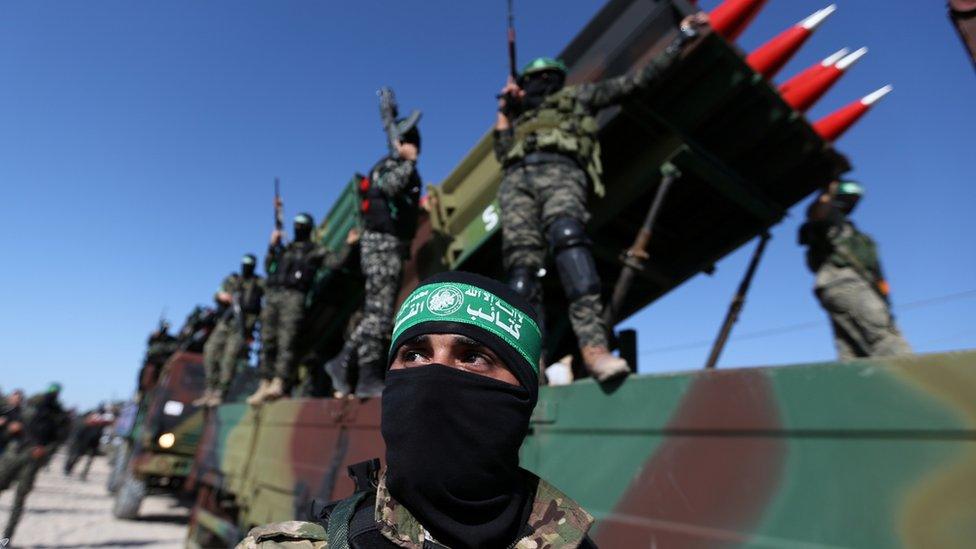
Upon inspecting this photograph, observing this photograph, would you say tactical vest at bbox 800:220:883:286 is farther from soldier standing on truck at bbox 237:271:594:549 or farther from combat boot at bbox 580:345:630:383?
soldier standing on truck at bbox 237:271:594:549

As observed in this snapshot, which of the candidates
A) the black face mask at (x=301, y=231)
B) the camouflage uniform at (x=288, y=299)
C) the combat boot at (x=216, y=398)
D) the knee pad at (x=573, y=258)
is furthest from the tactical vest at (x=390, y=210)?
the combat boot at (x=216, y=398)

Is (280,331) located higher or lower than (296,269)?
lower

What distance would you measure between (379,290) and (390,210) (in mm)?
544

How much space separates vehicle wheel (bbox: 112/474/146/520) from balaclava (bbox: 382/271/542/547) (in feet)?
26.5

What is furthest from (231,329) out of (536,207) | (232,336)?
(536,207)

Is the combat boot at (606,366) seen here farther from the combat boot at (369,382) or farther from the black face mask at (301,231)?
the black face mask at (301,231)

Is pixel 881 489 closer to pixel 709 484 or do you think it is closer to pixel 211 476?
pixel 709 484

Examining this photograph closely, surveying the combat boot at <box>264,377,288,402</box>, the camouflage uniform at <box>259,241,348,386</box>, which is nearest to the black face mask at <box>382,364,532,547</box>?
the combat boot at <box>264,377,288,402</box>

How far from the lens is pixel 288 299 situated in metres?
5.18

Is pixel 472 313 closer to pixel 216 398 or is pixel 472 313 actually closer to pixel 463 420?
pixel 463 420

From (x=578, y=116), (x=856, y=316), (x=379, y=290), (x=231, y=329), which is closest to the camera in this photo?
(x=578, y=116)

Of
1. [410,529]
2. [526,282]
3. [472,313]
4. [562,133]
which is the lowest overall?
[410,529]

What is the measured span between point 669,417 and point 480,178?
2.41m

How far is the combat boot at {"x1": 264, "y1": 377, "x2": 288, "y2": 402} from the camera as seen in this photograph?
445 cm
